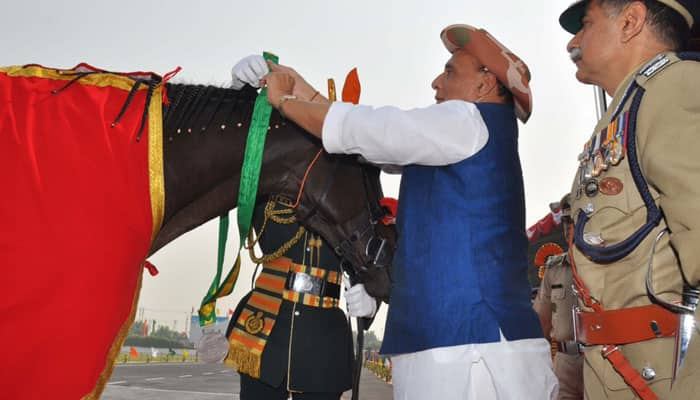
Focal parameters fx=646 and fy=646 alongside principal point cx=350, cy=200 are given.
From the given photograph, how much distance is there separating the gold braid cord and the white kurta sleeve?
752 millimetres

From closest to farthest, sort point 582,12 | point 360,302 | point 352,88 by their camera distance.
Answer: point 582,12, point 352,88, point 360,302

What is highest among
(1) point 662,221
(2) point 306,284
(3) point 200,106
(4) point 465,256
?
(3) point 200,106

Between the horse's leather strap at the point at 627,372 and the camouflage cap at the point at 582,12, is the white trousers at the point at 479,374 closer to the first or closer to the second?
the horse's leather strap at the point at 627,372

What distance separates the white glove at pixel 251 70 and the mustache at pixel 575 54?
3.82ft

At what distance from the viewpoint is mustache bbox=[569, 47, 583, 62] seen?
6.33 feet

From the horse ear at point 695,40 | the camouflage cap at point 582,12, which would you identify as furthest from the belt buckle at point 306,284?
the horse ear at point 695,40

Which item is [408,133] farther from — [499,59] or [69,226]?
[69,226]

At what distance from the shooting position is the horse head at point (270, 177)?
2404mm

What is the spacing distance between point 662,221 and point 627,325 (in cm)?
26

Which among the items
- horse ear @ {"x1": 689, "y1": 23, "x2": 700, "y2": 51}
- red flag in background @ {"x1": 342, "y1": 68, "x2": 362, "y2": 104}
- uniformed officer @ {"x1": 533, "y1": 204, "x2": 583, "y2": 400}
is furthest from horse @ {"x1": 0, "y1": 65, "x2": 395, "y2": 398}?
uniformed officer @ {"x1": 533, "y1": 204, "x2": 583, "y2": 400}

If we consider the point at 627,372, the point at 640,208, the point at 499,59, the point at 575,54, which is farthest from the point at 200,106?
the point at 627,372

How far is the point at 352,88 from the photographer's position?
8.93 feet

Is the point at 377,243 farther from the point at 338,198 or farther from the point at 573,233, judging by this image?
the point at 573,233

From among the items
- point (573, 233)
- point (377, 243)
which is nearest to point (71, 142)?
point (377, 243)
